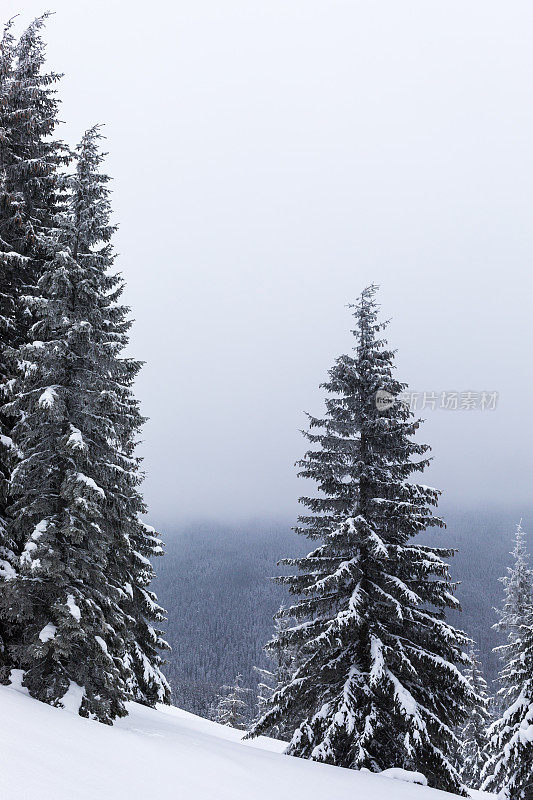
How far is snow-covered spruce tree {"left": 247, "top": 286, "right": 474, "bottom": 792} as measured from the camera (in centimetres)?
1120

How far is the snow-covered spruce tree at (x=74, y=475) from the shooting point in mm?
9383

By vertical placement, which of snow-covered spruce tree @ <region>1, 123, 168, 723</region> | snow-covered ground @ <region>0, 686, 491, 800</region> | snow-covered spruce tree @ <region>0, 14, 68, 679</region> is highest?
snow-covered spruce tree @ <region>0, 14, 68, 679</region>

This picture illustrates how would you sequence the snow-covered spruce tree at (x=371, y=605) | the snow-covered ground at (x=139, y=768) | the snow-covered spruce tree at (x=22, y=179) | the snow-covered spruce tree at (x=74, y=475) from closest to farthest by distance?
the snow-covered ground at (x=139, y=768) → the snow-covered spruce tree at (x=74, y=475) → the snow-covered spruce tree at (x=371, y=605) → the snow-covered spruce tree at (x=22, y=179)

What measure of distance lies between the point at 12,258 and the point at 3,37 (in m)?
7.14

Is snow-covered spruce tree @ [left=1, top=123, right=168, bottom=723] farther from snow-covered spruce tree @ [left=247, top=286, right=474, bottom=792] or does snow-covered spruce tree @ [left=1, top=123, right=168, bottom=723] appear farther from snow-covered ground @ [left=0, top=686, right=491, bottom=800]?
snow-covered spruce tree @ [left=247, top=286, right=474, bottom=792]

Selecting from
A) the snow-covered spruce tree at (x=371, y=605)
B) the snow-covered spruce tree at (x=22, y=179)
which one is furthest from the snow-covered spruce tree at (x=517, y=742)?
the snow-covered spruce tree at (x=22, y=179)

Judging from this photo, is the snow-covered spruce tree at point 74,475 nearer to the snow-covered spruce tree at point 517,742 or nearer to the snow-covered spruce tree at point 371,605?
the snow-covered spruce tree at point 371,605

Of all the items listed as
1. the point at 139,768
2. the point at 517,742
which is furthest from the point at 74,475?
the point at 517,742

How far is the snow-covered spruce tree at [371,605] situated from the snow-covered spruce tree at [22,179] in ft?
25.0

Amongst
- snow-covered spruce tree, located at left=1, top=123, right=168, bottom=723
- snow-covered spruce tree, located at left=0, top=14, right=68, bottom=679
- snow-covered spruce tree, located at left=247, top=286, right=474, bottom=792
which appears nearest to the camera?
snow-covered spruce tree, located at left=1, top=123, right=168, bottom=723

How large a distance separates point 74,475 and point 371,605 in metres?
7.74

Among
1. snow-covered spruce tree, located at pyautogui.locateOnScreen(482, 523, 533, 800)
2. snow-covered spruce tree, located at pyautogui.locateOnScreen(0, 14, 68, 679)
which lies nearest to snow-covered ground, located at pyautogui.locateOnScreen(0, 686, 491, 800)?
snow-covered spruce tree, located at pyautogui.locateOnScreen(482, 523, 533, 800)

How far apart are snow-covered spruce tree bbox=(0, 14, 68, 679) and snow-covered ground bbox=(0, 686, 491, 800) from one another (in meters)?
5.12

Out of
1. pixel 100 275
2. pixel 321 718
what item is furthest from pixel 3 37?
pixel 321 718
